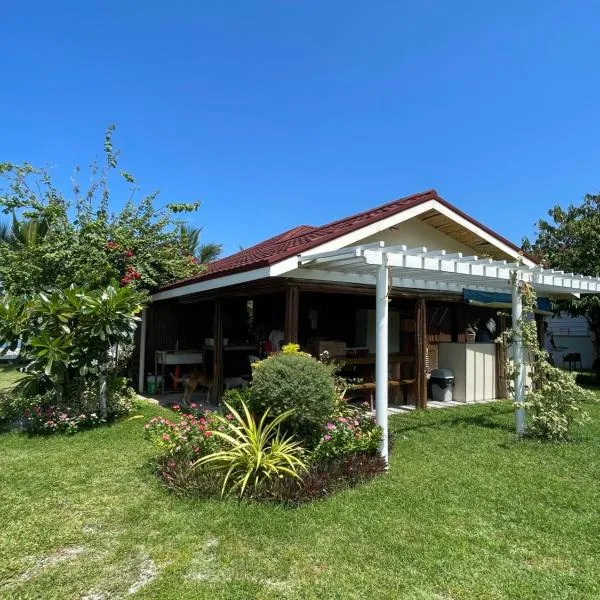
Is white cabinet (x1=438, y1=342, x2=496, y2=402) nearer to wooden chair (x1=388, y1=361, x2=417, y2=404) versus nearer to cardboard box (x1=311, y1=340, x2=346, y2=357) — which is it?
wooden chair (x1=388, y1=361, x2=417, y2=404)

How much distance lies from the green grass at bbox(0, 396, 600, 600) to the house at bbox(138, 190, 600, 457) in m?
1.37

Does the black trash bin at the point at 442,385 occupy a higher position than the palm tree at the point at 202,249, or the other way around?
the palm tree at the point at 202,249

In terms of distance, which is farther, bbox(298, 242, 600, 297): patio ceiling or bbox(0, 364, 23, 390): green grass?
bbox(0, 364, 23, 390): green grass

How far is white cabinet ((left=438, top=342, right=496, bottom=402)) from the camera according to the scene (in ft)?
34.2

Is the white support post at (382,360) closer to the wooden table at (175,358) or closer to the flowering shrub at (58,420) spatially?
the flowering shrub at (58,420)

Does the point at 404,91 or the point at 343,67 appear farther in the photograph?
the point at 404,91

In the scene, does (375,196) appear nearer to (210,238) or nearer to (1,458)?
(210,238)

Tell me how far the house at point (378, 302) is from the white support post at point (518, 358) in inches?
0.7

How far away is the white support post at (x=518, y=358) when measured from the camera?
715 cm

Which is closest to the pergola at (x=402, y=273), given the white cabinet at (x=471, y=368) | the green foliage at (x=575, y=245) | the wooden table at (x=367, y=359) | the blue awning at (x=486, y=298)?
the blue awning at (x=486, y=298)

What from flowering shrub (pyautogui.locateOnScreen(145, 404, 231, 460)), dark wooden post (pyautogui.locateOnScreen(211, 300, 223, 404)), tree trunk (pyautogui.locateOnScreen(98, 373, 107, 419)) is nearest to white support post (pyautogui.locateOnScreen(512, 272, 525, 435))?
flowering shrub (pyautogui.locateOnScreen(145, 404, 231, 460))

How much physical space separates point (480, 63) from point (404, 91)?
2.31 m

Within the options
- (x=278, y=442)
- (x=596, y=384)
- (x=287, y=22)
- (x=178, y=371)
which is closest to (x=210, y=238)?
(x=178, y=371)

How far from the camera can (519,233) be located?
56.0 feet
